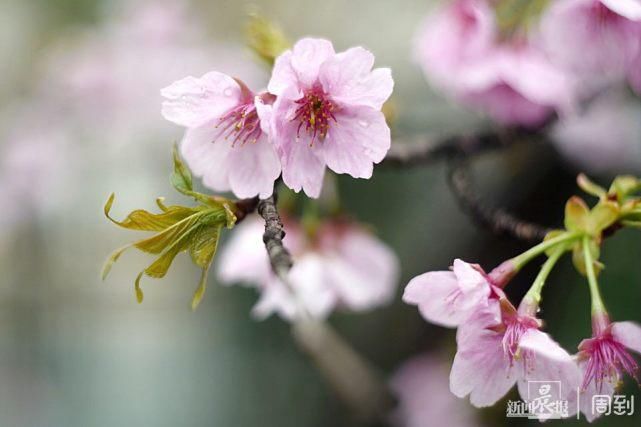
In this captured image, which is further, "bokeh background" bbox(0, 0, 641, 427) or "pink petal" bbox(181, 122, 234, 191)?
"bokeh background" bbox(0, 0, 641, 427)

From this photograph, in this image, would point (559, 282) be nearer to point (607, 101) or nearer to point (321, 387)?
point (607, 101)

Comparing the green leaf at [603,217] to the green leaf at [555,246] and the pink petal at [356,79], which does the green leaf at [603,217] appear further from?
the pink petal at [356,79]

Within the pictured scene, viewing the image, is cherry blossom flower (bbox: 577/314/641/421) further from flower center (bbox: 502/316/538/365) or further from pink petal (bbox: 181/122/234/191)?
pink petal (bbox: 181/122/234/191)

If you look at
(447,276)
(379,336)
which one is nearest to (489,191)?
(379,336)

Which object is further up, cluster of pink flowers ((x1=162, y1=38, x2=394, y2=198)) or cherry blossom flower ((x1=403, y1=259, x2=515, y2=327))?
cluster of pink flowers ((x1=162, y1=38, x2=394, y2=198))

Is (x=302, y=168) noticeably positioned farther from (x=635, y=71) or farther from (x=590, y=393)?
(x=635, y=71)

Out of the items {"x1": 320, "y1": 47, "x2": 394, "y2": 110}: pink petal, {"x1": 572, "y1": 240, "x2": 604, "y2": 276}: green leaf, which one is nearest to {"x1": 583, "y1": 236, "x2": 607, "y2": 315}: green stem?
{"x1": 572, "y1": 240, "x2": 604, "y2": 276}: green leaf
